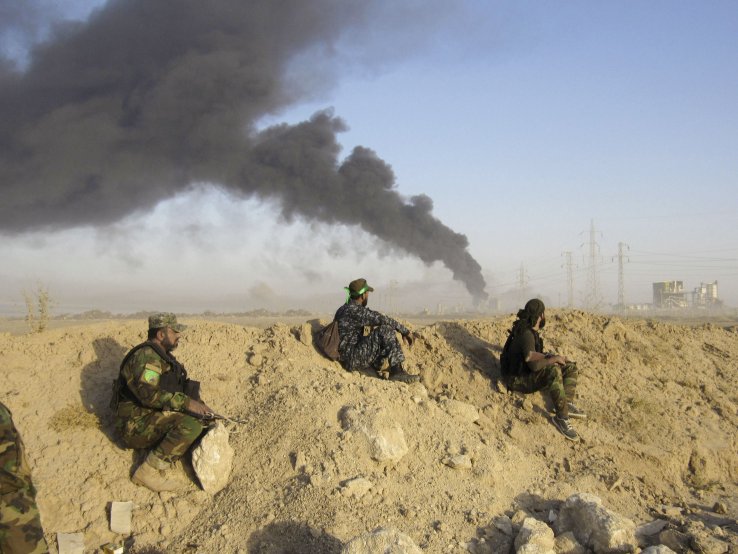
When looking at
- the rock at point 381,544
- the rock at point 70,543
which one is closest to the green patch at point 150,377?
the rock at point 70,543

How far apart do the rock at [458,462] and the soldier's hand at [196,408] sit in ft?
8.12

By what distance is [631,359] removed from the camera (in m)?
9.52

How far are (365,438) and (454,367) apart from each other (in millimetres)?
2645

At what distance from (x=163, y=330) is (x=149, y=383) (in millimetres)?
590

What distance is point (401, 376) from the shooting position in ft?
25.6

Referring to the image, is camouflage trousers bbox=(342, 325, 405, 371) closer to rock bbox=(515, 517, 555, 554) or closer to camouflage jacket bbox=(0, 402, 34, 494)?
rock bbox=(515, 517, 555, 554)

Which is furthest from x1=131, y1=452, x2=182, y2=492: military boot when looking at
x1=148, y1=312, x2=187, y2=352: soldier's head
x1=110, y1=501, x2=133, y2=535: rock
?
x1=148, y1=312, x2=187, y2=352: soldier's head

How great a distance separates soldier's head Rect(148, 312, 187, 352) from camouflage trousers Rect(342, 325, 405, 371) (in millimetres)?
2482

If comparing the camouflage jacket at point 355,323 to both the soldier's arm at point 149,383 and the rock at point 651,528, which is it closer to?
the soldier's arm at point 149,383

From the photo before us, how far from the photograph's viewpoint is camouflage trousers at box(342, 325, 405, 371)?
789 centimetres

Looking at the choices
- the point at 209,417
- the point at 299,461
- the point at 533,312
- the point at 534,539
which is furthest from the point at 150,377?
the point at 533,312

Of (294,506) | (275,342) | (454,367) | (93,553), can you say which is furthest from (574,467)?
(93,553)

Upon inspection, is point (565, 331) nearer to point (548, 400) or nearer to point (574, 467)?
point (548, 400)

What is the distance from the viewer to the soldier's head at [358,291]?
818 cm
